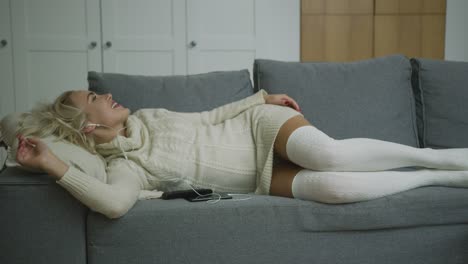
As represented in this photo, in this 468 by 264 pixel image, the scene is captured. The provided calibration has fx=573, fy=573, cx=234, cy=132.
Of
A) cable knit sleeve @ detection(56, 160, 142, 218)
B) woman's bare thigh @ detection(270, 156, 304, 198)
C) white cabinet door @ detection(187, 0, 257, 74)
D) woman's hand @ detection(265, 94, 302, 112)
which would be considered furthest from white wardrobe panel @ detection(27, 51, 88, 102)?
cable knit sleeve @ detection(56, 160, 142, 218)

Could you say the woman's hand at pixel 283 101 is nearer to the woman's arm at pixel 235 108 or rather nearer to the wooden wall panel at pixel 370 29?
the woman's arm at pixel 235 108

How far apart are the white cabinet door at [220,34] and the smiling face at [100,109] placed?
1.92 m

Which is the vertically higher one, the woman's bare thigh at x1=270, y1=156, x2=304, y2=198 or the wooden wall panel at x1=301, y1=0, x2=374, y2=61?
the wooden wall panel at x1=301, y1=0, x2=374, y2=61

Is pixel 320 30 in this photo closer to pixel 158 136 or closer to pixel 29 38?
pixel 29 38

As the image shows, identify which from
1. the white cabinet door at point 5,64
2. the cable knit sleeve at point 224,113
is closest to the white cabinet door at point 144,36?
the white cabinet door at point 5,64

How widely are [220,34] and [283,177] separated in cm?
222

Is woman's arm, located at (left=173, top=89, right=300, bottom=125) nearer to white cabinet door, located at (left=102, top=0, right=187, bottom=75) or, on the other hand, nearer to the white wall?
white cabinet door, located at (left=102, top=0, right=187, bottom=75)

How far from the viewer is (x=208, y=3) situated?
3.93 meters

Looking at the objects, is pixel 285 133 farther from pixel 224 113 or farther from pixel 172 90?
pixel 172 90

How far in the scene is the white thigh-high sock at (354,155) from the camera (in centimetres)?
183

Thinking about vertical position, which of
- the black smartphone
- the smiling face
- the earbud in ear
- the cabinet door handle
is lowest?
the black smartphone

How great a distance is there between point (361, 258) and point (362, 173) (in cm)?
27

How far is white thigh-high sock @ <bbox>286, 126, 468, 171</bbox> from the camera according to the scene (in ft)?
6.00

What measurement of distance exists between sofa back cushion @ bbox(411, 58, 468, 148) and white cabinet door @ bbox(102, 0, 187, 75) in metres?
1.84
